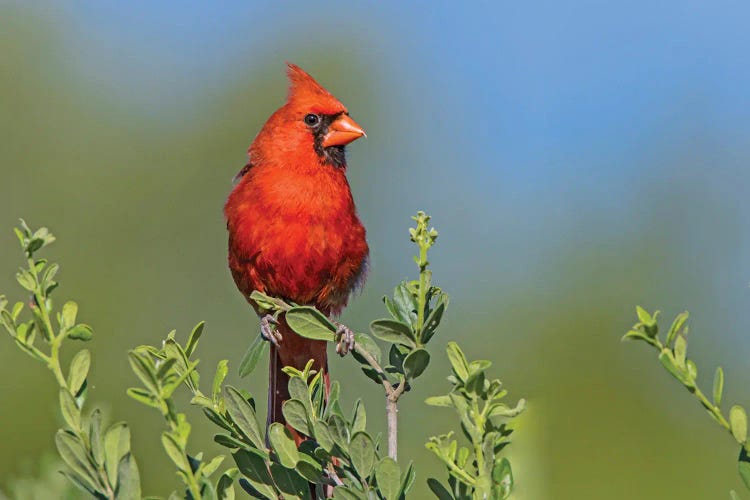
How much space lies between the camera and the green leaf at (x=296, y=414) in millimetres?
1365

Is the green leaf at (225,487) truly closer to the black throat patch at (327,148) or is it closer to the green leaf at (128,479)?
the green leaf at (128,479)

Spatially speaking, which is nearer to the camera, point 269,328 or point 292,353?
point 269,328

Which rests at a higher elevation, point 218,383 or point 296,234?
→ point 218,383

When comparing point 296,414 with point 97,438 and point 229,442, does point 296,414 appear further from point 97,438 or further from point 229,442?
point 97,438

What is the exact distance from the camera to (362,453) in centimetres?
124

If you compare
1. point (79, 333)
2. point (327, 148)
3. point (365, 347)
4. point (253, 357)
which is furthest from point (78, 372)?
point (327, 148)

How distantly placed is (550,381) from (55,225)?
435 cm

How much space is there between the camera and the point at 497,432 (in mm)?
1240

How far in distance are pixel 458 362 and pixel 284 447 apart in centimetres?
28

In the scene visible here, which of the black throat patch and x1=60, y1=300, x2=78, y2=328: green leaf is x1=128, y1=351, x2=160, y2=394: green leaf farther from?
the black throat patch

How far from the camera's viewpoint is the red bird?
3168mm

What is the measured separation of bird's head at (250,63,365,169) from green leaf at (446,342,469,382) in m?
2.24

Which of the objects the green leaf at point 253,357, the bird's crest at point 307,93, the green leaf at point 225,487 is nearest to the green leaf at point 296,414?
the green leaf at point 225,487

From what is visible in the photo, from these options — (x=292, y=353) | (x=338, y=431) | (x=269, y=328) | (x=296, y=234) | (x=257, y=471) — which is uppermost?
(x=338, y=431)
